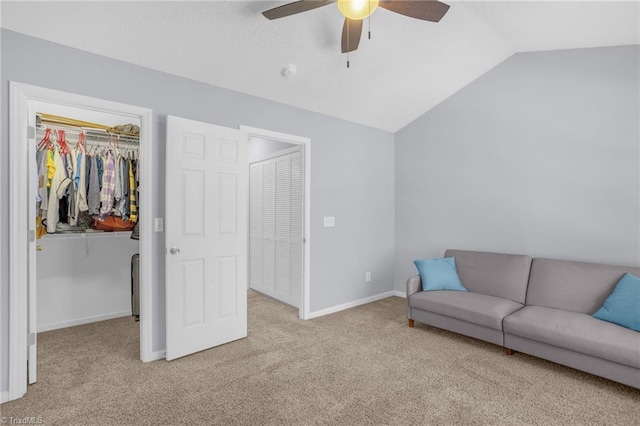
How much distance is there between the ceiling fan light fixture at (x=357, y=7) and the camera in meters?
1.88

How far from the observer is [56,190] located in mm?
3082

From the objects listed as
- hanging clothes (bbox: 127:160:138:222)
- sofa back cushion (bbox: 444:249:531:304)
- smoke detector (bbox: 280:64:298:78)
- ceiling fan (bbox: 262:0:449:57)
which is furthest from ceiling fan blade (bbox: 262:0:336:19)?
sofa back cushion (bbox: 444:249:531:304)

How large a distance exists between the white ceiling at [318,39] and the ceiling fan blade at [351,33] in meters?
0.41

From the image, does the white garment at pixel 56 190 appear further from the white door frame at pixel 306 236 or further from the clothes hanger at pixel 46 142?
the white door frame at pixel 306 236

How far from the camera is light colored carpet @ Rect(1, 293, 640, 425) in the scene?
2076mm

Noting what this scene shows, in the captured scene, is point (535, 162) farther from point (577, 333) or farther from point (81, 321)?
point (81, 321)

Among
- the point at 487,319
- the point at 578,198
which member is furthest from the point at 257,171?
the point at 578,198

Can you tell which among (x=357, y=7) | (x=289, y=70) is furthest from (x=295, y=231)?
(x=357, y=7)

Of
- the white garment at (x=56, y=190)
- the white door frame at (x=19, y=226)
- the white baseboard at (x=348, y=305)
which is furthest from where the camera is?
the white baseboard at (x=348, y=305)

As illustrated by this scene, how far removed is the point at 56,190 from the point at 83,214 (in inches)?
12.9

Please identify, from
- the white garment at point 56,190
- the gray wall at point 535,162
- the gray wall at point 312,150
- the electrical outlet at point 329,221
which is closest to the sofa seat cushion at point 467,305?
the gray wall at point 535,162

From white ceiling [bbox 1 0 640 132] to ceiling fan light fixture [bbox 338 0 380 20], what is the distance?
81cm

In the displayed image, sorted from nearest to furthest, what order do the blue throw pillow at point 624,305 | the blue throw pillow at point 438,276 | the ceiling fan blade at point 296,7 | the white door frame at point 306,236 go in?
1. the ceiling fan blade at point 296,7
2. the blue throw pillow at point 624,305
3. the blue throw pillow at point 438,276
4. the white door frame at point 306,236

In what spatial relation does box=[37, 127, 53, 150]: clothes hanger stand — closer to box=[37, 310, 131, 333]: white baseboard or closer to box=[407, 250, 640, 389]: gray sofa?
box=[37, 310, 131, 333]: white baseboard
